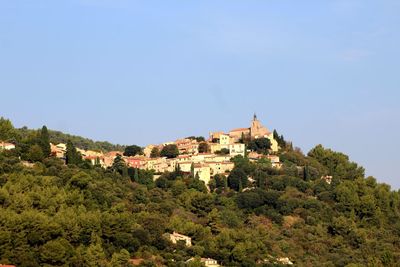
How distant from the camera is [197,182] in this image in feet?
246

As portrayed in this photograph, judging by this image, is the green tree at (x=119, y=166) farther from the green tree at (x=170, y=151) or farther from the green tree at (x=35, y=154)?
the green tree at (x=170, y=151)

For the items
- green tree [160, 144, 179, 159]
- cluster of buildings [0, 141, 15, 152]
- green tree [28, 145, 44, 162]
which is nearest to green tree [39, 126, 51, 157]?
green tree [28, 145, 44, 162]

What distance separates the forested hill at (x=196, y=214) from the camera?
51.6m

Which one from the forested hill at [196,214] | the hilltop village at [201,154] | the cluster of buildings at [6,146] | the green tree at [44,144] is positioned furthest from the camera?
the hilltop village at [201,154]

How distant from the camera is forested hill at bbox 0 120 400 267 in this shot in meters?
51.6

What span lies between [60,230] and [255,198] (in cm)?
2401

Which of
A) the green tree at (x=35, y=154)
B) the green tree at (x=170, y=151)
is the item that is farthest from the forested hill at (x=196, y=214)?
the green tree at (x=170, y=151)

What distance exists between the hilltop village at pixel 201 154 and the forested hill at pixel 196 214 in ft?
4.88

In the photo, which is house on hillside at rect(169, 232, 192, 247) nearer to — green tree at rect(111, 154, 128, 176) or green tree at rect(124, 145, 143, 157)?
green tree at rect(111, 154, 128, 176)

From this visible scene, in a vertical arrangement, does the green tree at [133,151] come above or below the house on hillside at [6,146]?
above

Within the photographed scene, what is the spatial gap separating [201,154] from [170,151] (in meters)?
3.00

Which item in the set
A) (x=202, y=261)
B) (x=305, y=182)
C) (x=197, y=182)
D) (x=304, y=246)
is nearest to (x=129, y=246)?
(x=202, y=261)

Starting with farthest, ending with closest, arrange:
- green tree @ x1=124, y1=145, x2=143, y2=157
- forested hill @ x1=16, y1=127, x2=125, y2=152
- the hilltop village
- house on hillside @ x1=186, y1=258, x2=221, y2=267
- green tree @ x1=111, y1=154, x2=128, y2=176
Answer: forested hill @ x1=16, y1=127, x2=125, y2=152
green tree @ x1=124, y1=145, x2=143, y2=157
the hilltop village
green tree @ x1=111, y1=154, x2=128, y2=176
house on hillside @ x1=186, y1=258, x2=221, y2=267

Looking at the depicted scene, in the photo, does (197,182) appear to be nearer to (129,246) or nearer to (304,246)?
(304,246)
